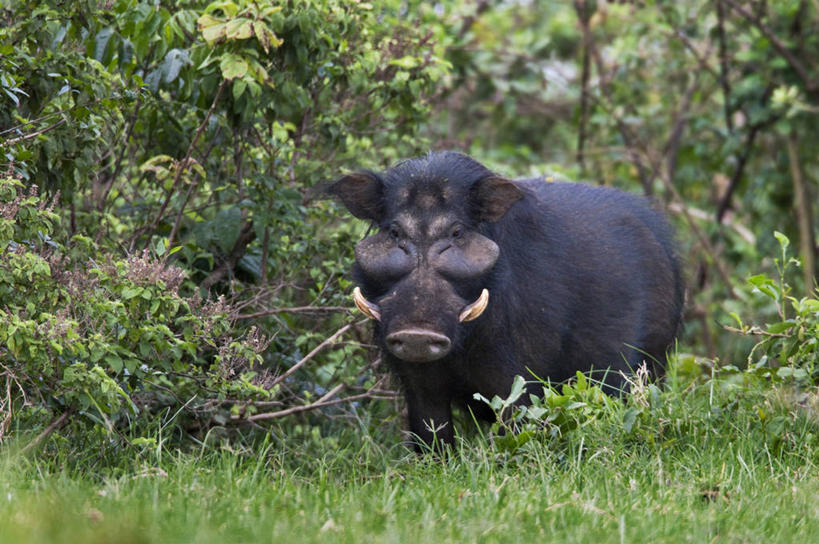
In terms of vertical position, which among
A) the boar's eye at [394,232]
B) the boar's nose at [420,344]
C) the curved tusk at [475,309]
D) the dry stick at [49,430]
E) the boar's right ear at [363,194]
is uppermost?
the boar's right ear at [363,194]

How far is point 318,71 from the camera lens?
6211 millimetres

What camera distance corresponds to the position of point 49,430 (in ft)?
15.5

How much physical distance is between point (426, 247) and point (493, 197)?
1.51 feet

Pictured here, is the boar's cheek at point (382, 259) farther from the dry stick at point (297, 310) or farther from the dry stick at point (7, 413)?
the dry stick at point (7, 413)

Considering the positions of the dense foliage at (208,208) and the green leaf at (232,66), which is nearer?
the dense foliage at (208,208)

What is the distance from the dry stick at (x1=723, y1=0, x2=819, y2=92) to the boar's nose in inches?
223

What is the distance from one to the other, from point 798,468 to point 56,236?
132 inches

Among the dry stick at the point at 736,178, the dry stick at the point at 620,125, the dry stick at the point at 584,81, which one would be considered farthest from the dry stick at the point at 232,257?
the dry stick at the point at 736,178

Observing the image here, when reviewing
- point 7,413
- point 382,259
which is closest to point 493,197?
point 382,259

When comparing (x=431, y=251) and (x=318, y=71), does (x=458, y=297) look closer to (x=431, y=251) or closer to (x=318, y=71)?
(x=431, y=251)

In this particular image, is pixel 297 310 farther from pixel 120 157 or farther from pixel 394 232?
pixel 120 157

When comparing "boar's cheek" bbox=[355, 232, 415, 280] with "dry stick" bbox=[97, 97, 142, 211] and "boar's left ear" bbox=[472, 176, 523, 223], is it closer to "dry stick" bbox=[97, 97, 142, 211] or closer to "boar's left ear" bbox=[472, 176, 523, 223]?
"boar's left ear" bbox=[472, 176, 523, 223]

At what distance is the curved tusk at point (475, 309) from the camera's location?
5.06 metres

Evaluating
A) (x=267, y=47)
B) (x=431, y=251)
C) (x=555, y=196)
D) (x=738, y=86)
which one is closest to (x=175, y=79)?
(x=267, y=47)
